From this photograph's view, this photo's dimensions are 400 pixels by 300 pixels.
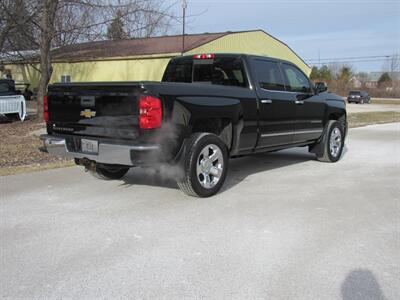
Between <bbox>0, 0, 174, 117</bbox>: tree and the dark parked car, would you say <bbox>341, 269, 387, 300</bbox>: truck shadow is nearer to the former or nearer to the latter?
<bbox>0, 0, 174, 117</bbox>: tree

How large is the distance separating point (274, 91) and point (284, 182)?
1390 millimetres

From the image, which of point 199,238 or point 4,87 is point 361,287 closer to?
point 199,238

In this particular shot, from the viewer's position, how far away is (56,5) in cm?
1459

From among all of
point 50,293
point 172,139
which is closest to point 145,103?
point 172,139

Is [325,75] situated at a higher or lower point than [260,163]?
higher

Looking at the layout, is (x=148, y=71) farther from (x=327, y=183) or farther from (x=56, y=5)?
(x=327, y=183)

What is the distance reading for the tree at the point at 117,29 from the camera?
48.0ft

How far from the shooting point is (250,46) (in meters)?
32.4

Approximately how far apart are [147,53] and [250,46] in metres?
8.05

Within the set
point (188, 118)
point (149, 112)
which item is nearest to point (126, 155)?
point (149, 112)

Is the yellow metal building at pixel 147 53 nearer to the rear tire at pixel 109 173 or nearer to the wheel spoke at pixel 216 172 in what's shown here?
the rear tire at pixel 109 173

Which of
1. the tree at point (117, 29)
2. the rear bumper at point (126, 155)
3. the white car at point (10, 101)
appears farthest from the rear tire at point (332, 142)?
the white car at point (10, 101)

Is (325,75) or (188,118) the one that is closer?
(188,118)

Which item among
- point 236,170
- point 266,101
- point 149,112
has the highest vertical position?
point 266,101
